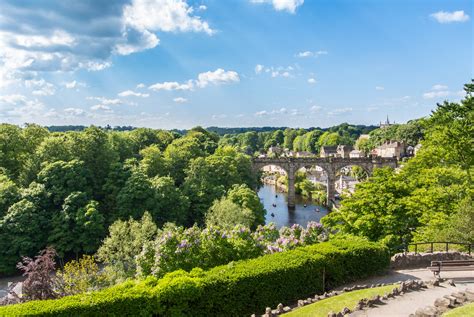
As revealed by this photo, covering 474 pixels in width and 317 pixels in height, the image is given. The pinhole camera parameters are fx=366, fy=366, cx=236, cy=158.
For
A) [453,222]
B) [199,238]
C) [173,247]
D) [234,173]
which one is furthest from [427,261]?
[234,173]

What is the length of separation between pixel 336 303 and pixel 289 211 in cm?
5205

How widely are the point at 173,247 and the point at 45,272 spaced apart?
503cm

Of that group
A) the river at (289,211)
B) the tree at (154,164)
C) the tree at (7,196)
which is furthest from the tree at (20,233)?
the river at (289,211)

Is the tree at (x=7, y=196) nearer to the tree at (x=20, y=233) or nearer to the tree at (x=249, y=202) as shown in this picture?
the tree at (x=20, y=233)

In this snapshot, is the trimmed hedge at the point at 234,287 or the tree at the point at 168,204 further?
the tree at the point at 168,204

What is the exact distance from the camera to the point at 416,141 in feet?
318

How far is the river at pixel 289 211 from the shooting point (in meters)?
56.9

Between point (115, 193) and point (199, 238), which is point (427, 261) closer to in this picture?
point (199, 238)

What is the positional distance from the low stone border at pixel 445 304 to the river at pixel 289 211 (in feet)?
126

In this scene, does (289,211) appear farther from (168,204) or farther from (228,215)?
(228,215)

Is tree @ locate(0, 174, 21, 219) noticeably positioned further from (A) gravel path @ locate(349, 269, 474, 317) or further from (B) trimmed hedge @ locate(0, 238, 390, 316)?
(A) gravel path @ locate(349, 269, 474, 317)

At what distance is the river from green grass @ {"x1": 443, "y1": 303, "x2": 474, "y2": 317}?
39.3 m

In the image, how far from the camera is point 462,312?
9.55 metres

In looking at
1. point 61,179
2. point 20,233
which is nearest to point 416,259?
point 20,233
